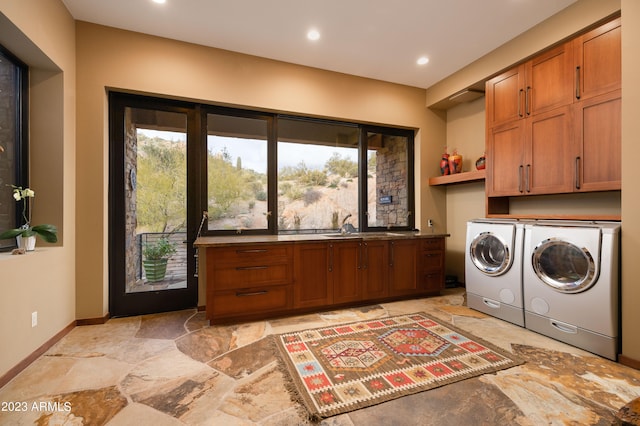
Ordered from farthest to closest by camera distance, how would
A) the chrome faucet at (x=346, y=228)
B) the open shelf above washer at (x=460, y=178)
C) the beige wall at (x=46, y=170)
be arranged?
the chrome faucet at (x=346, y=228)
the open shelf above washer at (x=460, y=178)
the beige wall at (x=46, y=170)

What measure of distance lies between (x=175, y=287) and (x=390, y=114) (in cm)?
364

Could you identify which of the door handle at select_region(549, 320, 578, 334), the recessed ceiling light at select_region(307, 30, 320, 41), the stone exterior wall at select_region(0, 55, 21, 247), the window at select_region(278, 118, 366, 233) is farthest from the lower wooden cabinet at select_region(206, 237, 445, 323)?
the recessed ceiling light at select_region(307, 30, 320, 41)

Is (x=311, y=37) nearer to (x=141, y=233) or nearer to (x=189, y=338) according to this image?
(x=141, y=233)

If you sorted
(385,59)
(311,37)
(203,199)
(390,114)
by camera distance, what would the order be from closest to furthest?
(311,37) → (203,199) → (385,59) → (390,114)

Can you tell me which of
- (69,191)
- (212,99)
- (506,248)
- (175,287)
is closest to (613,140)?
(506,248)

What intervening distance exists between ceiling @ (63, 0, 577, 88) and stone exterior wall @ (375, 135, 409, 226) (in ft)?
4.01

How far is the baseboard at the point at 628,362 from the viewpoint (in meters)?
2.01

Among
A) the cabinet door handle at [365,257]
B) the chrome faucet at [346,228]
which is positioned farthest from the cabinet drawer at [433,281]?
the chrome faucet at [346,228]

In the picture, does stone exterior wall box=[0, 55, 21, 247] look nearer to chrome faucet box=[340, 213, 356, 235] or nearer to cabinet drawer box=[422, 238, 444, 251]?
chrome faucet box=[340, 213, 356, 235]

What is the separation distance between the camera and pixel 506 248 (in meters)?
2.85

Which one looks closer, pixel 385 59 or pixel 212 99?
pixel 212 99

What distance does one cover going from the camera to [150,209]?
318cm

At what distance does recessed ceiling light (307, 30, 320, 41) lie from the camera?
2992 mm

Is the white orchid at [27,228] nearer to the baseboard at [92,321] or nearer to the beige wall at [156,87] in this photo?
the beige wall at [156,87]
